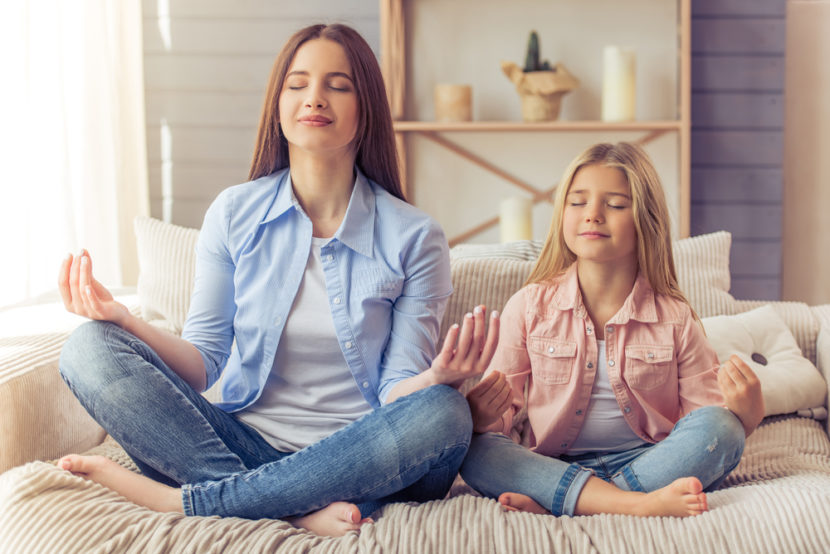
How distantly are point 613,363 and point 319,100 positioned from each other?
2.17 feet

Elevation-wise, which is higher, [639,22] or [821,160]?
[639,22]

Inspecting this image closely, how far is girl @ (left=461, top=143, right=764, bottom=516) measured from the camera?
54.5 inches

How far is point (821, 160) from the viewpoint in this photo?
9.37 feet

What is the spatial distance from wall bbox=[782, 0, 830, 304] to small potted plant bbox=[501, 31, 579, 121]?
77 cm

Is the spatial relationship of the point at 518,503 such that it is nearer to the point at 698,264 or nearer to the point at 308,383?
the point at 308,383

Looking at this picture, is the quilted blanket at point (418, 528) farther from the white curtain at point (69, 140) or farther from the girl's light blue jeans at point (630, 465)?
the white curtain at point (69, 140)

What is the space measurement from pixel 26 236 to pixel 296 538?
1.39 metres

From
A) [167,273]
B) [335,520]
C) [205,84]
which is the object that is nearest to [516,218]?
[167,273]

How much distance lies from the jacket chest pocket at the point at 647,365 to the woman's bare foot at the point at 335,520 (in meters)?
0.52

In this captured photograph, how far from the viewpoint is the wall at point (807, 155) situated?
110 inches

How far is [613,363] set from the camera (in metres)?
1.49

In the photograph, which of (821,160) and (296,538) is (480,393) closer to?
(296,538)

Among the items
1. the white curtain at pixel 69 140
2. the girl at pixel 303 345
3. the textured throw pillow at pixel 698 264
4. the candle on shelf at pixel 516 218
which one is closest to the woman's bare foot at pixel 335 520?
the girl at pixel 303 345

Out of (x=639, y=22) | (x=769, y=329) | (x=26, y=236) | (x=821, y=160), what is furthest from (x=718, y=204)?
(x=26, y=236)
